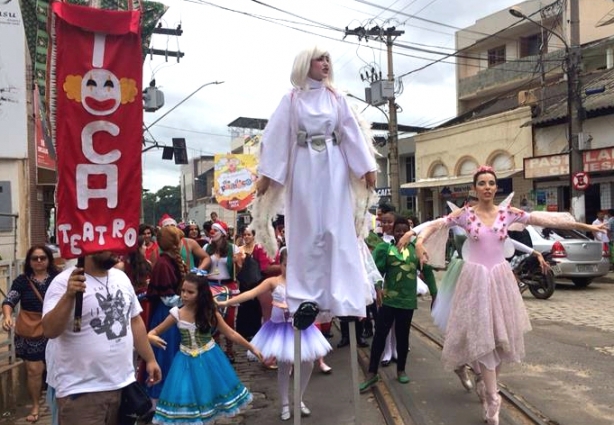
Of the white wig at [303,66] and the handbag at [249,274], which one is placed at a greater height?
the white wig at [303,66]

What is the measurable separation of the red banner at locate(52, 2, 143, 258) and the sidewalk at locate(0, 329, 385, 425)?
2.83 m

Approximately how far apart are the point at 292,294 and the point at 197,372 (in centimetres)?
154

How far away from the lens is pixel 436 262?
16.5ft

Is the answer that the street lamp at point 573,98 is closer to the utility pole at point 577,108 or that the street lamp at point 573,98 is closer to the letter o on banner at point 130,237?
the utility pole at point 577,108

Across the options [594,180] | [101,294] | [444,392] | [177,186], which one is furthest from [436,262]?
[177,186]

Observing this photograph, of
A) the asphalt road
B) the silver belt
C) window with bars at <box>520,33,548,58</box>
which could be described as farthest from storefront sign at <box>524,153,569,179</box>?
the silver belt

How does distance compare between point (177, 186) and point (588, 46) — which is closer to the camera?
point (588, 46)

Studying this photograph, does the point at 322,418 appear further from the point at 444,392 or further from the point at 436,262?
the point at 436,262

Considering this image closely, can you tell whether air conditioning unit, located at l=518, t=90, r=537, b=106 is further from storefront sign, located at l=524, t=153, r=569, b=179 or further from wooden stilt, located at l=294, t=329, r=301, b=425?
wooden stilt, located at l=294, t=329, r=301, b=425

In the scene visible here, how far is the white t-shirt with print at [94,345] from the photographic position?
2.96 metres

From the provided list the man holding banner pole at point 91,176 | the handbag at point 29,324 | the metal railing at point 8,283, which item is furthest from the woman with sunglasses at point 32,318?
the man holding banner pole at point 91,176

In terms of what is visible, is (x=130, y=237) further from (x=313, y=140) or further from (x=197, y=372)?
(x=197, y=372)

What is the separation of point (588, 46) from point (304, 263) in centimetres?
2394

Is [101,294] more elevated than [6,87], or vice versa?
[6,87]
